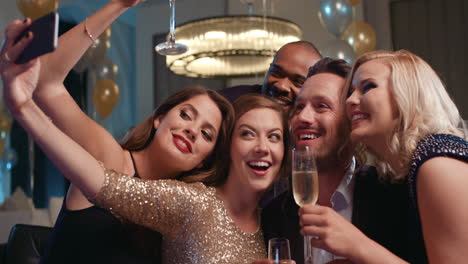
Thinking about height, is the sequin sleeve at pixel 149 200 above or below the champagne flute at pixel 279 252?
above

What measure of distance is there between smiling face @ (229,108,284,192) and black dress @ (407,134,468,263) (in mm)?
508

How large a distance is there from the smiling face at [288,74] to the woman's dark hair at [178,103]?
0.88 meters

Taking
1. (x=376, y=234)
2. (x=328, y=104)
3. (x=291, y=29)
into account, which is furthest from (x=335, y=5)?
(x=376, y=234)

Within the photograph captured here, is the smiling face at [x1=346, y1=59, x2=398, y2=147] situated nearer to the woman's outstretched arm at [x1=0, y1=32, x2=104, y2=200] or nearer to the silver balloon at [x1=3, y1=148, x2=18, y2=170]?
the woman's outstretched arm at [x1=0, y1=32, x2=104, y2=200]

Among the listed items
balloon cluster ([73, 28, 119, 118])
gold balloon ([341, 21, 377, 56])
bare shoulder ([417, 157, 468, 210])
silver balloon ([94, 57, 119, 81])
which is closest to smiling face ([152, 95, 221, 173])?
bare shoulder ([417, 157, 468, 210])

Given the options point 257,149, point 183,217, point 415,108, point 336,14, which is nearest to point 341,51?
point 336,14

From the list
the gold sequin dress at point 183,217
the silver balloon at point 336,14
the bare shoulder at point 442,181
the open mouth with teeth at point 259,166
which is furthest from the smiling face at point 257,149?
the silver balloon at point 336,14

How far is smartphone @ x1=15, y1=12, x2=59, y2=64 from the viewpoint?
110 cm

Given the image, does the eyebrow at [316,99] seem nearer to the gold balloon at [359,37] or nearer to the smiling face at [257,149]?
the smiling face at [257,149]

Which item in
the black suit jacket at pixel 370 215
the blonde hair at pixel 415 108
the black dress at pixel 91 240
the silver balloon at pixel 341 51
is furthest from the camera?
the silver balloon at pixel 341 51

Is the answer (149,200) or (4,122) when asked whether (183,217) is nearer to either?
(149,200)

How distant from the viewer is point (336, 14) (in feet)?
15.1

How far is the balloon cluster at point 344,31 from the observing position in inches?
176

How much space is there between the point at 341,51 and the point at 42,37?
141 inches
